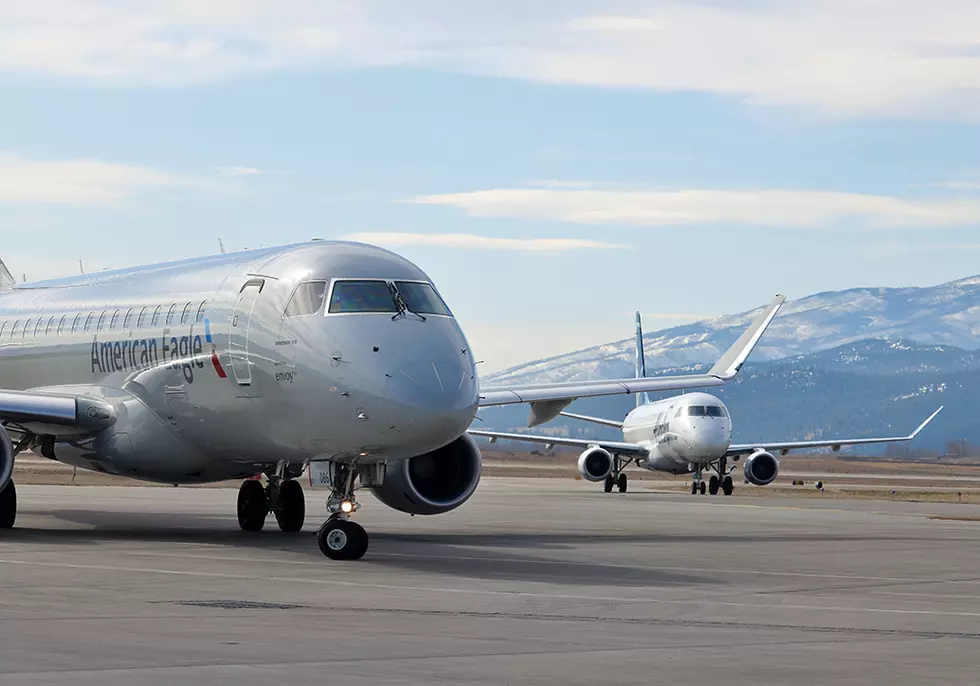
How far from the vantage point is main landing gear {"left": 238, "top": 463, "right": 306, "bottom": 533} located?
2634 cm

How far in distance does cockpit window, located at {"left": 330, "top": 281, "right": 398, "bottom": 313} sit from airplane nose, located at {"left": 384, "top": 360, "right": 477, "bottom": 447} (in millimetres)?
1310

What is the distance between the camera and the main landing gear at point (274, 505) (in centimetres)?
2634

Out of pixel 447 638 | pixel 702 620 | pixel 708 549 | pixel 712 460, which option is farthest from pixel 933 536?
pixel 712 460

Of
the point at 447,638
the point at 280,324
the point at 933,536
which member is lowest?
the point at 447,638

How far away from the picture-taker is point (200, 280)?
23734mm

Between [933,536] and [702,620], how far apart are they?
15.6 meters

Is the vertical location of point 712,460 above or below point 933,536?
above

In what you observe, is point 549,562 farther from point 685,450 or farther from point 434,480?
point 685,450

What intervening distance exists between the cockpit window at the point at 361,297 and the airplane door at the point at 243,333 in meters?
1.64

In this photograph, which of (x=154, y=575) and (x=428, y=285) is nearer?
(x=154, y=575)

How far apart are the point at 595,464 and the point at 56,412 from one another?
38.5 m

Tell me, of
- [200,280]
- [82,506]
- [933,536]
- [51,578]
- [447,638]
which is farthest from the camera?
[82,506]

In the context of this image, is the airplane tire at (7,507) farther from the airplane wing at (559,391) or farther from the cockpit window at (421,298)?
the cockpit window at (421,298)

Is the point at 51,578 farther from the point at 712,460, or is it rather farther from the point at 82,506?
the point at 712,460
